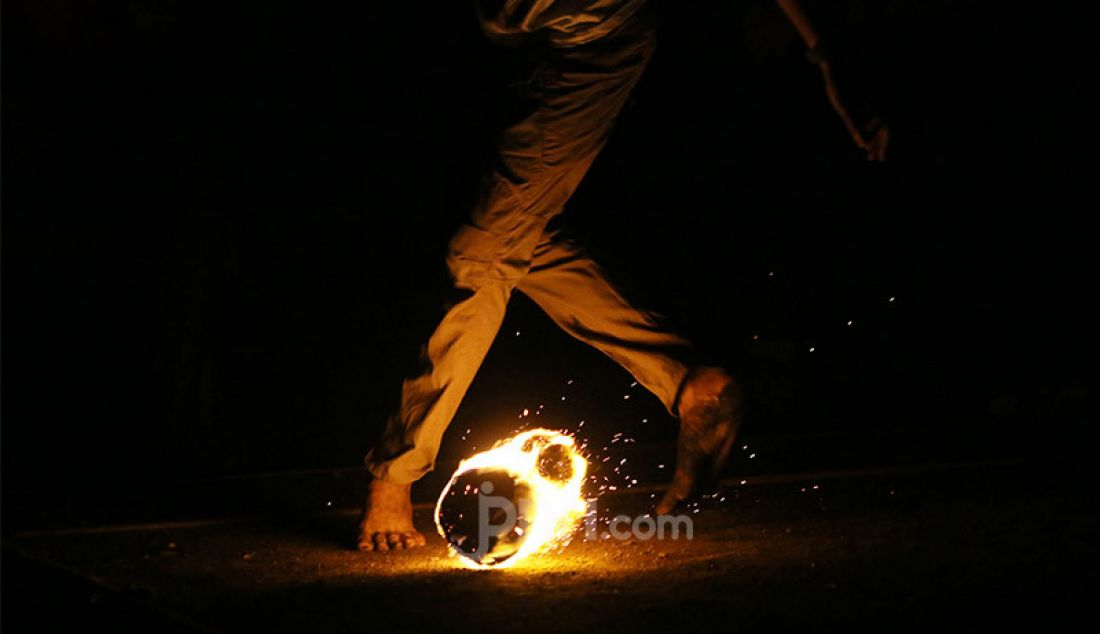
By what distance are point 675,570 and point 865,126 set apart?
1543 millimetres

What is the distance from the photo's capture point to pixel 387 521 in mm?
4348

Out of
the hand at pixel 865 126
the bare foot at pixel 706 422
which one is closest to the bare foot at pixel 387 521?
the bare foot at pixel 706 422

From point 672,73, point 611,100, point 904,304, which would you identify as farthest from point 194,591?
point 904,304

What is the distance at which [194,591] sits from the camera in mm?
3824

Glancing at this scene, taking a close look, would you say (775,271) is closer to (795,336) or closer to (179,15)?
(795,336)

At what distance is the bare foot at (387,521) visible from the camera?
4320mm

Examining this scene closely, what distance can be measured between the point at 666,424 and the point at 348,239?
82.4 inches

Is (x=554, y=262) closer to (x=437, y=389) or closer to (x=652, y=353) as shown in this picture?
(x=652, y=353)

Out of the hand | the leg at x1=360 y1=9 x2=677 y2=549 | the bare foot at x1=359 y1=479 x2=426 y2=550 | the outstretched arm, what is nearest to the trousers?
the leg at x1=360 y1=9 x2=677 y2=549

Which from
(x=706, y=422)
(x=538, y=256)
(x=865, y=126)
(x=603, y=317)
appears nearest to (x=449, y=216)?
(x=538, y=256)

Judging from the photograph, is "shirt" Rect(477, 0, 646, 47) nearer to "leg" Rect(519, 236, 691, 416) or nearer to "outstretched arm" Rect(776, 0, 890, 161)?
"outstretched arm" Rect(776, 0, 890, 161)

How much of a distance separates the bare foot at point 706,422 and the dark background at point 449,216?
2.18 m

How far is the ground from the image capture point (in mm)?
3189

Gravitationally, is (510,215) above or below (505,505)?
above
